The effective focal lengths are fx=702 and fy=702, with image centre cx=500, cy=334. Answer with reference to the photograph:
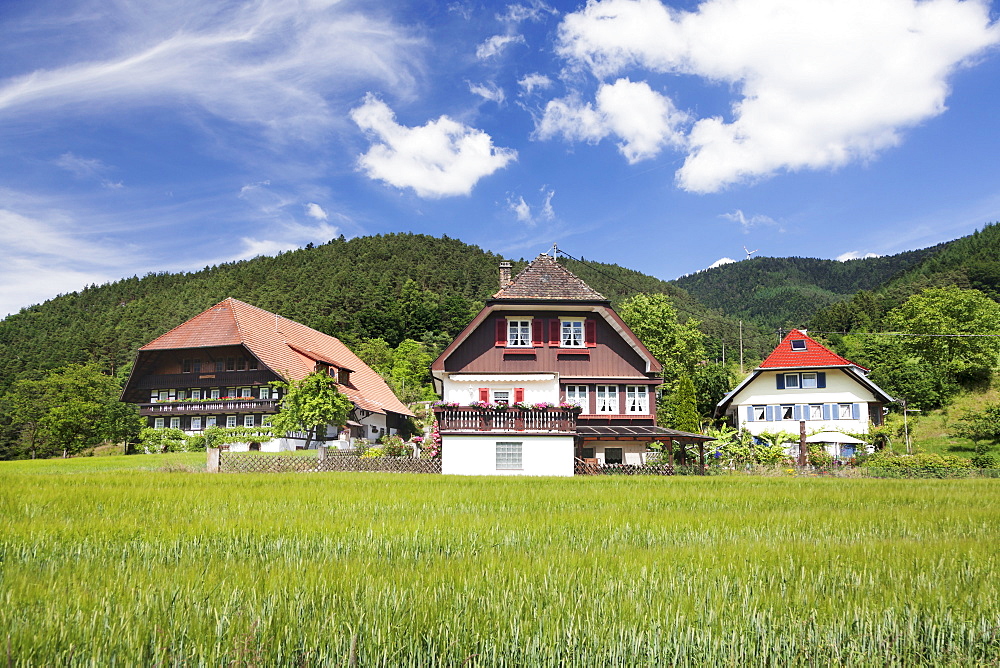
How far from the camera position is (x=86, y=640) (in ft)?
12.9

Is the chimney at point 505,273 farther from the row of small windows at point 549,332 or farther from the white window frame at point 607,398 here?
the white window frame at point 607,398

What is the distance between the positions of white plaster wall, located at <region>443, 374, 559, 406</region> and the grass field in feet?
91.8

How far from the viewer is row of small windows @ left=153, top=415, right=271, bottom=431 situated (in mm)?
58969

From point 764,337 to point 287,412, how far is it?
94346mm

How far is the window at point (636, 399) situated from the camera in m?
41.2

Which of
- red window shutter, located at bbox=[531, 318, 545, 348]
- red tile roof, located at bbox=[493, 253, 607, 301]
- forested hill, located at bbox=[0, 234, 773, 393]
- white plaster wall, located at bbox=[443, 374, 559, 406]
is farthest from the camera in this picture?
forested hill, located at bbox=[0, 234, 773, 393]

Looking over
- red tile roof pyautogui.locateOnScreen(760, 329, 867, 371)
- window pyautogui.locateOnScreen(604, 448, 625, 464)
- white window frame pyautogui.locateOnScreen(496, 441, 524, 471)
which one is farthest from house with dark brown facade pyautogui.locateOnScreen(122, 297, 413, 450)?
red tile roof pyautogui.locateOnScreen(760, 329, 867, 371)

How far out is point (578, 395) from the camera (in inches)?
1615

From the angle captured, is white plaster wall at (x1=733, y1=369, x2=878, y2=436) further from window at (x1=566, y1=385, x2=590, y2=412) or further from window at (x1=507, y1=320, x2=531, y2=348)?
window at (x1=507, y1=320, x2=531, y2=348)

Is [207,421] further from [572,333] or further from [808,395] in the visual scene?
[808,395]

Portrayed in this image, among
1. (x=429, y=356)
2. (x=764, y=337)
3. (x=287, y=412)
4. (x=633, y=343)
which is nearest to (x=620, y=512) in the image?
(x=633, y=343)

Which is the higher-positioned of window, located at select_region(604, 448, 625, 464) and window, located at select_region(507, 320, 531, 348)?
window, located at select_region(507, 320, 531, 348)

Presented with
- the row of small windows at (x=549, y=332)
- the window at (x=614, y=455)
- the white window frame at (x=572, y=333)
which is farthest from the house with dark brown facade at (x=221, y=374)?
the window at (x=614, y=455)

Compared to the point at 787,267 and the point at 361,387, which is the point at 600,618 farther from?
the point at 787,267
